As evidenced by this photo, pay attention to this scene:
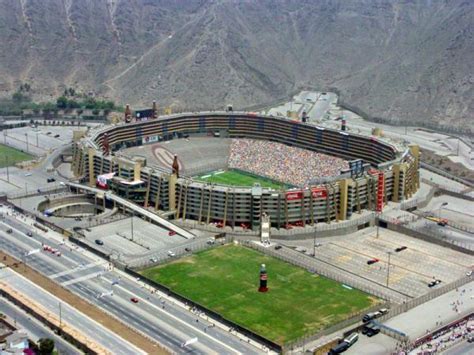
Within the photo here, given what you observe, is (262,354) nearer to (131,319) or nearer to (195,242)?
(131,319)

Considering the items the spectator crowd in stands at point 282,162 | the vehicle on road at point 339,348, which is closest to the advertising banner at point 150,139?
the spectator crowd in stands at point 282,162

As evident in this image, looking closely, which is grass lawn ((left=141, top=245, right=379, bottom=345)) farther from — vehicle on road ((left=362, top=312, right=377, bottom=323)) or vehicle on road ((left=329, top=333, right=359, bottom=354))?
vehicle on road ((left=329, top=333, right=359, bottom=354))

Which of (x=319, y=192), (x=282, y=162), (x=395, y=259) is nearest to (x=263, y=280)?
(x=395, y=259)

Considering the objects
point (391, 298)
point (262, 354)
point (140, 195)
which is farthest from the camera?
point (140, 195)

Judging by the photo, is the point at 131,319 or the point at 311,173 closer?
the point at 131,319

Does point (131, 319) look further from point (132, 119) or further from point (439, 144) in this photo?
point (439, 144)

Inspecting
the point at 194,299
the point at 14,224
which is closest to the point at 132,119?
the point at 14,224

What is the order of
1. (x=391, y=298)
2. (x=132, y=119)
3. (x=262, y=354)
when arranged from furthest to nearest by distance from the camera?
(x=132, y=119), (x=391, y=298), (x=262, y=354)
